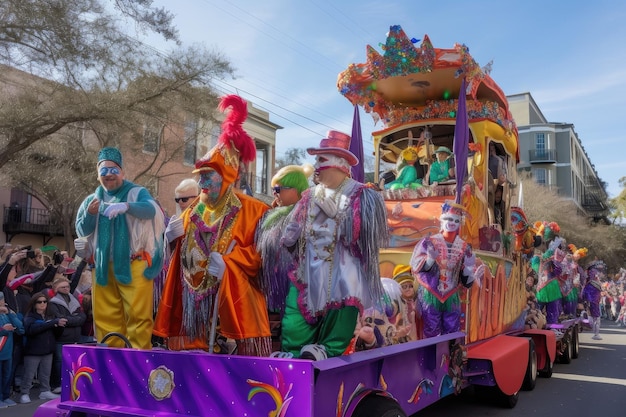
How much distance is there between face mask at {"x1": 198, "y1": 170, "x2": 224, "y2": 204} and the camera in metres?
3.94

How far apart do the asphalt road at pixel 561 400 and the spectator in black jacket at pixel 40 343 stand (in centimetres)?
19

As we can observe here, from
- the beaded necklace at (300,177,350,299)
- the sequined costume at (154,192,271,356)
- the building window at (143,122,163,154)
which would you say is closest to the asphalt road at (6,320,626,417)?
the sequined costume at (154,192,271,356)

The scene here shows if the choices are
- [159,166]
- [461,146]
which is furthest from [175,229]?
[159,166]

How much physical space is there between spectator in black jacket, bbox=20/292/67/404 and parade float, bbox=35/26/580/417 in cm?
314

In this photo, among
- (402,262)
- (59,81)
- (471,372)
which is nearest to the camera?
(471,372)

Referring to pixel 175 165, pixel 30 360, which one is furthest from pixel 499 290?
pixel 175 165

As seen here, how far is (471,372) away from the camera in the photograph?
18.6 feet

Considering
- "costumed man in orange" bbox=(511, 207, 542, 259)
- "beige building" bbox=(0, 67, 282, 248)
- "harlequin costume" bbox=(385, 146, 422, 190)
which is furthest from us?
"beige building" bbox=(0, 67, 282, 248)

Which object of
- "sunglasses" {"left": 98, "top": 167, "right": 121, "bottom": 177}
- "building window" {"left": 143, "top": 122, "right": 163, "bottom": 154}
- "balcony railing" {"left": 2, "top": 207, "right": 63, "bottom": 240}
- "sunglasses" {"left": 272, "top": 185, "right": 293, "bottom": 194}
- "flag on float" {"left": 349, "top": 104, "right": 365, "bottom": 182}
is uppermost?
"building window" {"left": 143, "top": 122, "right": 163, "bottom": 154}

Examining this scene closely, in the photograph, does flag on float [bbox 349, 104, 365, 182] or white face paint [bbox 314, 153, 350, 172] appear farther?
flag on float [bbox 349, 104, 365, 182]

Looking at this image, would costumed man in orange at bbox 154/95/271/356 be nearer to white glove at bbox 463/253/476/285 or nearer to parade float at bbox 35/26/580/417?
parade float at bbox 35/26/580/417

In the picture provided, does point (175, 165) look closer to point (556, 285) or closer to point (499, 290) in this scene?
point (556, 285)

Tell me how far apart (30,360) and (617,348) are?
12.5 meters

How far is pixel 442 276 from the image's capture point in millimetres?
5723
